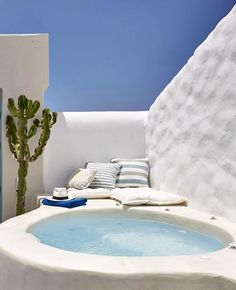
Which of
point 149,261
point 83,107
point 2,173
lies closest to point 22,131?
point 2,173

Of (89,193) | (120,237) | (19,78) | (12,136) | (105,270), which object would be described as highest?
(19,78)

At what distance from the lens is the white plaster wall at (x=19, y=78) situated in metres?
7.02

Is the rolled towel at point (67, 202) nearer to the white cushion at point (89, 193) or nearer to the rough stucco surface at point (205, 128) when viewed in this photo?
the white cushion at point (89, 193)

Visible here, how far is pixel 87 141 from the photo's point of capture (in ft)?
25.8

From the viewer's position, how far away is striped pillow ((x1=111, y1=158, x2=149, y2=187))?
7.15 metres

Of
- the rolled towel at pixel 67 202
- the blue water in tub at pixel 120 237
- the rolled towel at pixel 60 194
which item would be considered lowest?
the blue water in tub at pixel 120 237

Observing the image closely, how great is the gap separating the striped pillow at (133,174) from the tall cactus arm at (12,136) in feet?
6.40

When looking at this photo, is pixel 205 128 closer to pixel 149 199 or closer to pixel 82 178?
pixel 149 199

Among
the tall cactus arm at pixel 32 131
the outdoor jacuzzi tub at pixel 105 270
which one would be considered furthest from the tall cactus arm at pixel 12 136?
the outdoor jacuzzi tub at pixel 105 270

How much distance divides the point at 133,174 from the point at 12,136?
233 centimetres

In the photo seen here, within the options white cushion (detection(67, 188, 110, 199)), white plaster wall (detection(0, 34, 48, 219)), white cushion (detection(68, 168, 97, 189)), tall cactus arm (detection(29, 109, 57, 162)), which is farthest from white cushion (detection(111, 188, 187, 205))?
white plaster wall (detection(0, 34, 48, 219))

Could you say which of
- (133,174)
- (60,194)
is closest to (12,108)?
(60,194)

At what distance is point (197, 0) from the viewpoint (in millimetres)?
7812

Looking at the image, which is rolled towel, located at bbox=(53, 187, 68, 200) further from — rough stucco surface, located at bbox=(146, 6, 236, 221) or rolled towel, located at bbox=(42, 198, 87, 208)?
rough stucco surface, located at bbox=(146, 6, 236, 221)
